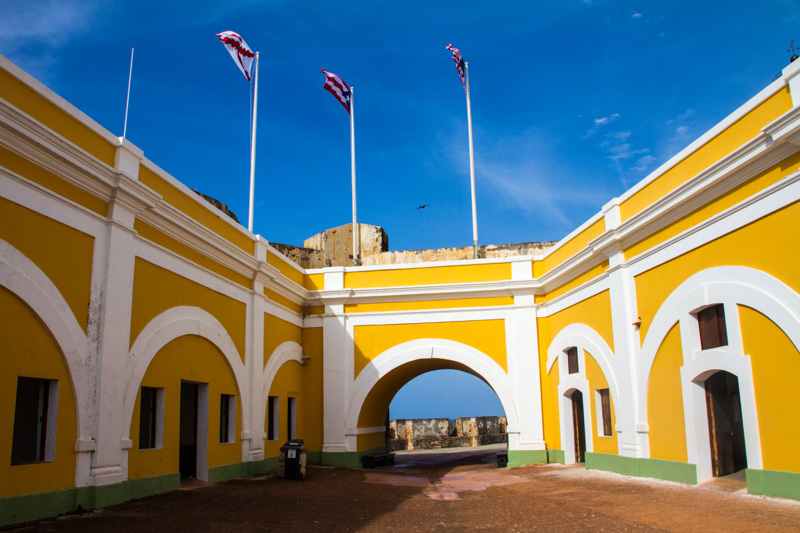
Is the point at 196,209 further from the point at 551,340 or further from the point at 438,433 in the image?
the point at 438,433

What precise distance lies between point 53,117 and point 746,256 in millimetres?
8984

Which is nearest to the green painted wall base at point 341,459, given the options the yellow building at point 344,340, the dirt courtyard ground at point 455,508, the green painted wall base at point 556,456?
the yellow building at point 344,340

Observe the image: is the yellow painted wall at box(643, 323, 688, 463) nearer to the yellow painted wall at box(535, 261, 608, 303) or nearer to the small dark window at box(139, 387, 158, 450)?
the yellow painted wall at box(535, 261, 608, 303)

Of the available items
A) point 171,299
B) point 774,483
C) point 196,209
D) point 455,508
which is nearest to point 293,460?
point 171,299

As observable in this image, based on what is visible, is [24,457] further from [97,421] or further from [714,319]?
[714,319]

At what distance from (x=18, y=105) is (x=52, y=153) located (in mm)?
633

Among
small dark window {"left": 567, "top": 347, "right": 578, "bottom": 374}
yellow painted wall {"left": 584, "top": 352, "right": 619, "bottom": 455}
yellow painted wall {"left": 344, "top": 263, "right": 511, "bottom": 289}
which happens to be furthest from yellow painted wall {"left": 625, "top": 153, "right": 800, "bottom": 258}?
yellow painted wall {"left": 344, "top": 263, "right": 511, "bottom": 289}

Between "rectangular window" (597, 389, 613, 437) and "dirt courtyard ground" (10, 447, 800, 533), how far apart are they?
99 cm

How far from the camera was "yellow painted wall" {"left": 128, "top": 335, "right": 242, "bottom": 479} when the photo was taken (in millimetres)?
9516

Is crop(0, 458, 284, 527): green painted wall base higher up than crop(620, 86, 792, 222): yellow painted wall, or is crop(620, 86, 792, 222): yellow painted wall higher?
crop(620, 86, 792, 222): yellow painted wall

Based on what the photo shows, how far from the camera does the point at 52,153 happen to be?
7.71 m

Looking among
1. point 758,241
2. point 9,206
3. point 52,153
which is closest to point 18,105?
point 52,153

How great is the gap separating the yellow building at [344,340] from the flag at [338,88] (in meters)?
6.12

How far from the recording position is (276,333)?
15.1m
